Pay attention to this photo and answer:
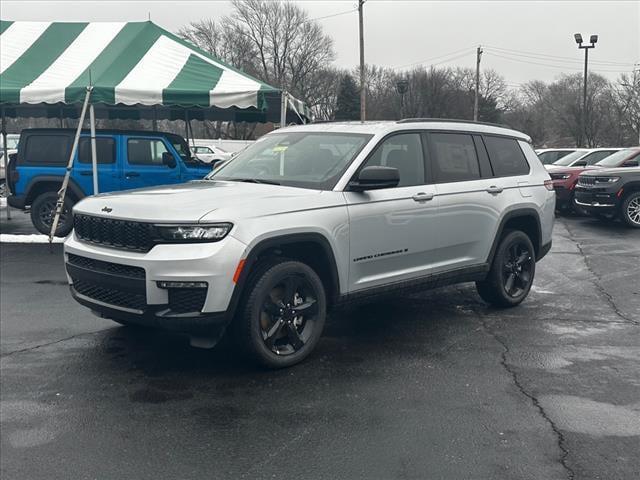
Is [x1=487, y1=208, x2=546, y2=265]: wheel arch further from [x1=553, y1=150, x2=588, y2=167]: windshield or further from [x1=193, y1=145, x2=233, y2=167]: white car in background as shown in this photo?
[x1=553, y1=150, x2=588, y2=167]: windshield

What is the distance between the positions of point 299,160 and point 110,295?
6.31 feet

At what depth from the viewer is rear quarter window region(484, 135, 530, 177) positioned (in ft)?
21.7

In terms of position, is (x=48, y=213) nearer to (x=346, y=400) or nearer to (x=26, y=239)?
(x=26, y=239)

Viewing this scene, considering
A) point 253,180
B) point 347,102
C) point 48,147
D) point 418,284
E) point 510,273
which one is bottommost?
point 510,273

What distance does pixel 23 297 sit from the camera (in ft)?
24.0

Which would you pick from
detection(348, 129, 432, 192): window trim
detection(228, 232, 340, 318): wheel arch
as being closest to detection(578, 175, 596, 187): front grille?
detection(348, 129, 432, 192): window trim

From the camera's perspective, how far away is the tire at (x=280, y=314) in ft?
14.7

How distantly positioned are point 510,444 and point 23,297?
581 cm

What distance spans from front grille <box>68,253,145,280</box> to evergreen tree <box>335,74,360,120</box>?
5697 cm

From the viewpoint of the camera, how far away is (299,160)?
546 cm

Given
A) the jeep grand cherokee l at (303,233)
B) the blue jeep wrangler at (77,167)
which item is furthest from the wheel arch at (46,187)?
the jeep grand cherokee l at (303,233)

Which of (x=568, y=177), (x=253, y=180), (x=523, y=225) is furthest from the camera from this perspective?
(x=568, y=177)

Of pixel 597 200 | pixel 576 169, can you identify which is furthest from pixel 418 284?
pixel 576 169

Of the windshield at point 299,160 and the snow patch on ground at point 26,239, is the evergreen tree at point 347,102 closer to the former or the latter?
the snow patch on ground at point 26,239
